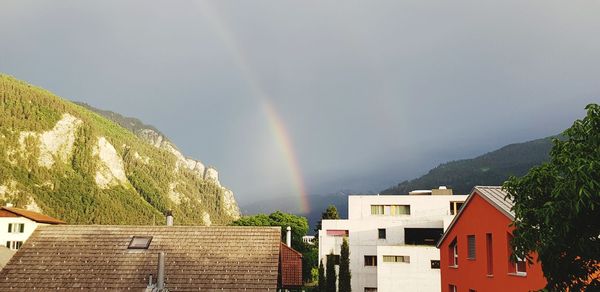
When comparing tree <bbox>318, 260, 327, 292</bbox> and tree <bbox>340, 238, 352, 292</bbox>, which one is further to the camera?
tree <bbox>318, 260, 327, 292</bbox>

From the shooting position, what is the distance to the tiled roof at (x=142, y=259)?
84.0 feet

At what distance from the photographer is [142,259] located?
27.1m

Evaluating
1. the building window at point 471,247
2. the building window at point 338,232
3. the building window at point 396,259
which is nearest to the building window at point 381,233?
the building window at point 338,232

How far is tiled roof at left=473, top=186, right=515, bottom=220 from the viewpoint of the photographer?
2244cm

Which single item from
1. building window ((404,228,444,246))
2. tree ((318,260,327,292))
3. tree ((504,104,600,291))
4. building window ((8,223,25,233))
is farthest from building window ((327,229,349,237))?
tree ((504,104,600,291))

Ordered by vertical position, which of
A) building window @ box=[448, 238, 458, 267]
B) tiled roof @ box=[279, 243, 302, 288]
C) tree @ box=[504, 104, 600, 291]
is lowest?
tiled roof @ box=[279, 243, 302, 288]

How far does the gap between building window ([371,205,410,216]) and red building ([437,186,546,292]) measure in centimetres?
3230

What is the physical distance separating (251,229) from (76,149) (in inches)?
7466

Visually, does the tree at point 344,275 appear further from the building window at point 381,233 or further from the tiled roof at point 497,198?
the tiled roof at point 497,198

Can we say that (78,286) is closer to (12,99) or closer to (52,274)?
(52,274)

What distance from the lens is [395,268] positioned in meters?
53.7

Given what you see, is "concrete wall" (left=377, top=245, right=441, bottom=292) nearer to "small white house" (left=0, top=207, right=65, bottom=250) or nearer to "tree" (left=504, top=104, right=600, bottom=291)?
"tree" (left=504, top=104, right=600, bottom=291)

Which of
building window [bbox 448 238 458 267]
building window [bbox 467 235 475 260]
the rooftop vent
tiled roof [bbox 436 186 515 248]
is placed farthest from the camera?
building window [bbox 448 238 458 267]

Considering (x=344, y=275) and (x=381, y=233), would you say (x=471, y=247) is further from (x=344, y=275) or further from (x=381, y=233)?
(x=381, y=233)
